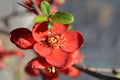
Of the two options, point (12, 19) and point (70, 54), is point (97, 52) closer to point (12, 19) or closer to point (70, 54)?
point (12, 19)

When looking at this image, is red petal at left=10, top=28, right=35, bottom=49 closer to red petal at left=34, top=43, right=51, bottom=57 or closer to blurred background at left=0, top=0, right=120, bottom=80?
red petal at left=34, top=43, right=51, bottom=57

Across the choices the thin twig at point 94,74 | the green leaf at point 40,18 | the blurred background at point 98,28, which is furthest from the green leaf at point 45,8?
the blurred background at point 98,28

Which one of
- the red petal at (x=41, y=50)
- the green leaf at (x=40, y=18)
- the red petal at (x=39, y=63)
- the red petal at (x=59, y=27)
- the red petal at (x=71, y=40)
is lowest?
the red petal at (x=39, y=63)

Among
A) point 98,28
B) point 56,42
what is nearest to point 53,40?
point 56,42

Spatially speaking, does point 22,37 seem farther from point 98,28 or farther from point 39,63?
point 98,28

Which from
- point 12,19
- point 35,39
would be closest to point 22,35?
point 35,39

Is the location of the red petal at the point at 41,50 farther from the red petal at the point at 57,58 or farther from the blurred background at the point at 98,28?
the blurred background at the point at 98,28
